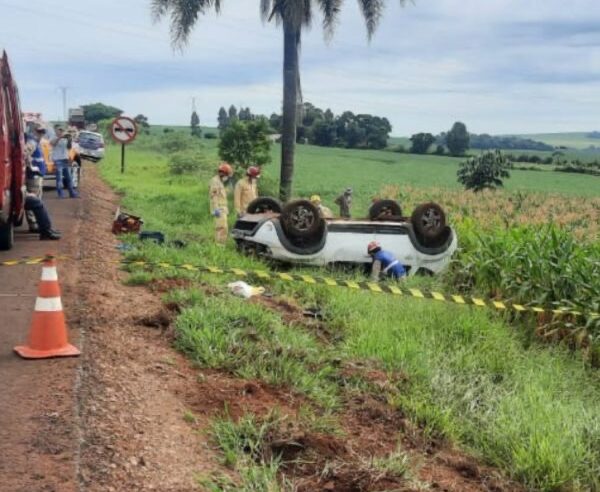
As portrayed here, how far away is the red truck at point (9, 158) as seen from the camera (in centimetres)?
903

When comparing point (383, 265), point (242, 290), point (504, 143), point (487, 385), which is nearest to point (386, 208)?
point (383, 265)

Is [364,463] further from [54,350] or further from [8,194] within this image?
[8,194]

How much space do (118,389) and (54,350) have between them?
0.83 m

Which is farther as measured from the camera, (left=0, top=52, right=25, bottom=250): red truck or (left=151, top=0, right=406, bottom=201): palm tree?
(left=151, top=0, right=406, bottom=201): palm tree

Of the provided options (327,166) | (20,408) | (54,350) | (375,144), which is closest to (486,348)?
(54,350)

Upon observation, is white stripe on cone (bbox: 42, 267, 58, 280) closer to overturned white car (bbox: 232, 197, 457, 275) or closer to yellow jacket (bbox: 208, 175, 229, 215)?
overturned white car (bbox: 232, 197, 457, 275)

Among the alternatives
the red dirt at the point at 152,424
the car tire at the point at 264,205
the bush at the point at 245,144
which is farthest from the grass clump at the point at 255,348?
the bush at the point at 245,144

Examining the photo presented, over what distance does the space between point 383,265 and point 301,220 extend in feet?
4.40

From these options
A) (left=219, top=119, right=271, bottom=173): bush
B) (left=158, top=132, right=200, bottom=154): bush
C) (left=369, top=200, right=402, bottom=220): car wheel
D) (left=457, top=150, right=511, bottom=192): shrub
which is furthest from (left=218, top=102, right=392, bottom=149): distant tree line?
(left=369, top=200, right=402, bottom=220): car wheel

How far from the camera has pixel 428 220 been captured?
11695mm

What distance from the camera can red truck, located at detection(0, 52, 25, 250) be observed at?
29.6 feet

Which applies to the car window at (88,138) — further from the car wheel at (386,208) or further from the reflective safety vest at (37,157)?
the car wheel at (386,208)

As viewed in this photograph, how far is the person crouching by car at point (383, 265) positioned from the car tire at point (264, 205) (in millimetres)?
2176

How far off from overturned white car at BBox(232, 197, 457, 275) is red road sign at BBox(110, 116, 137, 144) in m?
10.6
